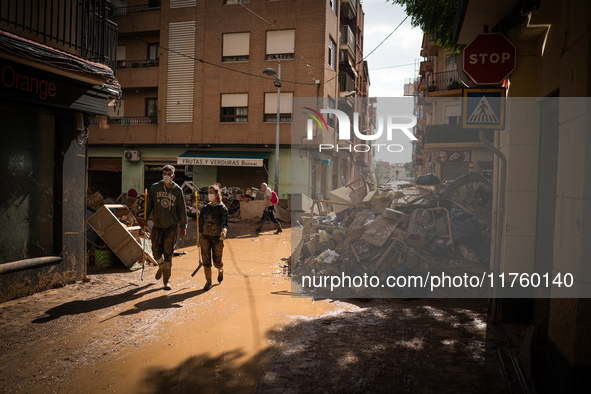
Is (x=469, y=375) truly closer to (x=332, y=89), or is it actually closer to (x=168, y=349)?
(x=168, y=349)

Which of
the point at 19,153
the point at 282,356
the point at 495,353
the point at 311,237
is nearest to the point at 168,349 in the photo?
the point at 282,356

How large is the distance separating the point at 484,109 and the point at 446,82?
26.0m

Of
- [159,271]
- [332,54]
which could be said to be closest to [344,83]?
[332,54]

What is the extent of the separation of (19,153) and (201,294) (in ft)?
11.5

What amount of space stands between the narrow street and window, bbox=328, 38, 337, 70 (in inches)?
893

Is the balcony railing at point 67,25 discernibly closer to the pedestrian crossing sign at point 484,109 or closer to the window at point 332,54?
the pedestrian crossing sign at point 484,109

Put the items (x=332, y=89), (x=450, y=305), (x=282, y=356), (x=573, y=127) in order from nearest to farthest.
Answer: (x=573, y=127) < (x=282, y=356) < (x=450, y=305) < (x=332, y=89)

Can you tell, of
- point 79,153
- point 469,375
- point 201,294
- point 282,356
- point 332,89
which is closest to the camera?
point 469,375

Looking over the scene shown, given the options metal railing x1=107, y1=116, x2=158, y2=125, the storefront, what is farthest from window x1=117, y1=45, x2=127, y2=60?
the storefront

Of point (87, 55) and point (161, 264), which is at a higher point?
point (87, 55)

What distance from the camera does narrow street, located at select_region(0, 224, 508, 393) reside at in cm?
401

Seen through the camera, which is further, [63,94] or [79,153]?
[79,153]

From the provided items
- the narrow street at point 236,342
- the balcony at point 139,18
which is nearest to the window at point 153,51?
the balcony at point 139,18

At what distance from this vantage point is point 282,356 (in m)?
4.65
